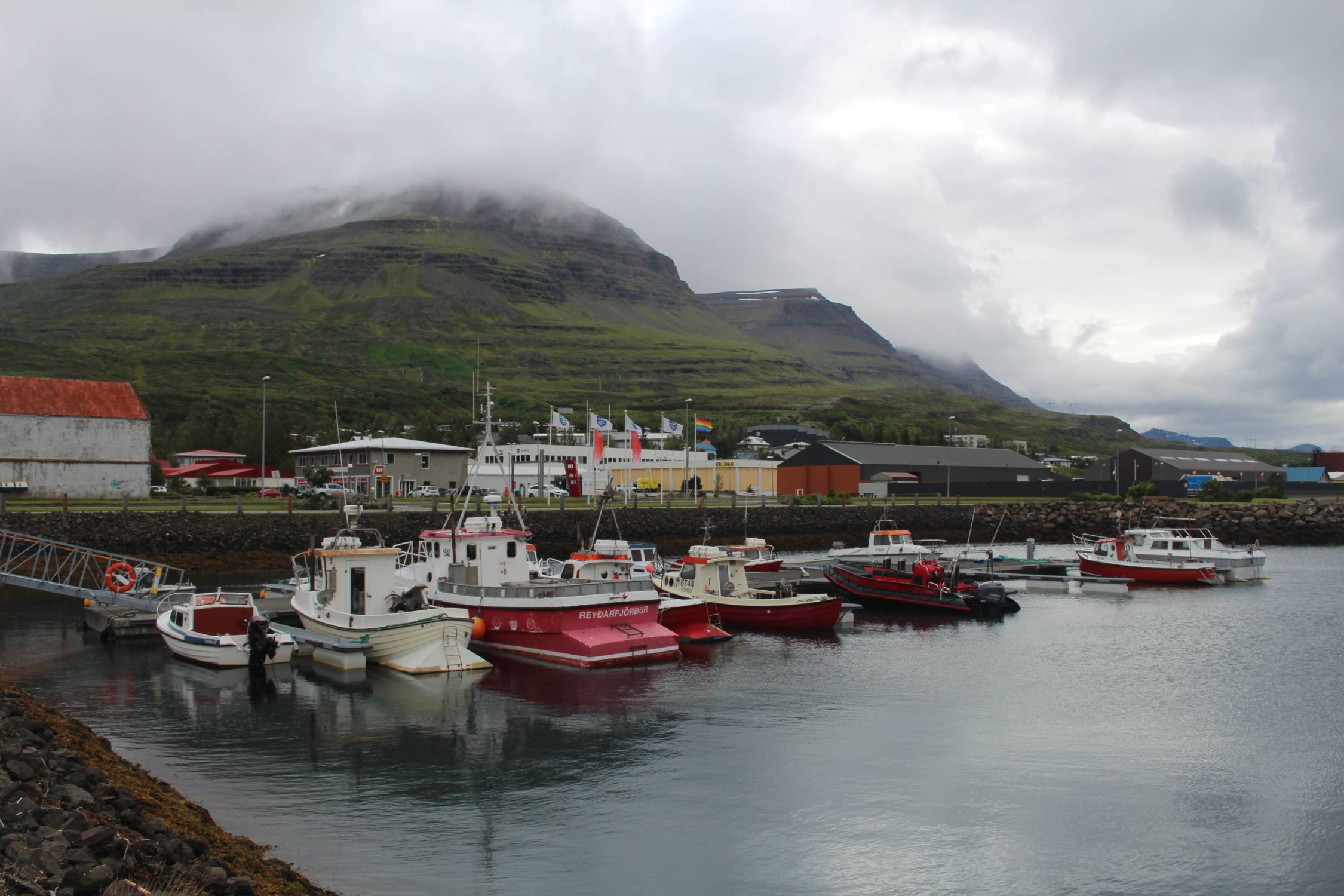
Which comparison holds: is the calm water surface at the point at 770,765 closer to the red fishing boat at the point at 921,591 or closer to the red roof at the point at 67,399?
the red fishing boat at the point at 921,591

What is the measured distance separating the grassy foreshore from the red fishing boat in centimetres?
3487

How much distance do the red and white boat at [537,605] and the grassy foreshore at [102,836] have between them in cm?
1532

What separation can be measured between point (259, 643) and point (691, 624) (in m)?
15.2

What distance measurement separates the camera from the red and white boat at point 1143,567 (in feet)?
193

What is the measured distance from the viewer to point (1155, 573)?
5941cm

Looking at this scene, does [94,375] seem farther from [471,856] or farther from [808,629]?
[471,856]

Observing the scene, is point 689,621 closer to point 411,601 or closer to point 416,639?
point 411,601

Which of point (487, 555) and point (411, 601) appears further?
point (487, 555)

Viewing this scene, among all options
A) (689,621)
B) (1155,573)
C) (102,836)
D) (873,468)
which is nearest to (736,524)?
(1155,573)

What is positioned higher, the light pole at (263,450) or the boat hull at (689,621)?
the light pole at (263,450)

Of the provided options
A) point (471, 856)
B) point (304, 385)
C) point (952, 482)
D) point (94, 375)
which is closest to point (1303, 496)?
point (952, 482)

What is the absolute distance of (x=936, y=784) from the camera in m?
21.3

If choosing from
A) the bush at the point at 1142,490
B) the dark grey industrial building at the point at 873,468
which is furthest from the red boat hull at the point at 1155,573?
the bush at the point at 1142,490

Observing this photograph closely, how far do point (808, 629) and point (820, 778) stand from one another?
19977mm
